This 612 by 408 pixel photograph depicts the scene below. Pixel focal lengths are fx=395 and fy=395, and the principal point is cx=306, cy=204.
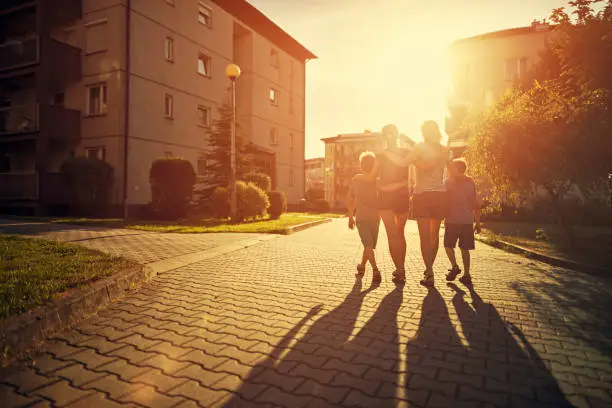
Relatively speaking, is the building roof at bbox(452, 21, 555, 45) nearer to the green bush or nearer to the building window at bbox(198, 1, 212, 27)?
the building window at bbox(198, 1, 212, 27)

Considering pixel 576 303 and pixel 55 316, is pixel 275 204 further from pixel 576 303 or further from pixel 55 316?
pixel 55 316

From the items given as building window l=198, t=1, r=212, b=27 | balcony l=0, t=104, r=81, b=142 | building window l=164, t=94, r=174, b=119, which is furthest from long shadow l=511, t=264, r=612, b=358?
building window l=198, t=1, r=212, b=27

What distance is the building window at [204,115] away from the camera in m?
23.7

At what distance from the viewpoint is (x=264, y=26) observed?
1134 inches

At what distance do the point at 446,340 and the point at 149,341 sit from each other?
2.41 m

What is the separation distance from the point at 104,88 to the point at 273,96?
547 inches

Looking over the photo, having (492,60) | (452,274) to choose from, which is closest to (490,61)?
(492,60)

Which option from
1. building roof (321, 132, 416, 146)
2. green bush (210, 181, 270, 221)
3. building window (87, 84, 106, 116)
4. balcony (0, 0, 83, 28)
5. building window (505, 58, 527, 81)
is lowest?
green bush (210, 181, 270, 221)

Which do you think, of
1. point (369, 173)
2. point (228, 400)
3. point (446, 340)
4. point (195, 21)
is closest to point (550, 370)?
point (446, 340)

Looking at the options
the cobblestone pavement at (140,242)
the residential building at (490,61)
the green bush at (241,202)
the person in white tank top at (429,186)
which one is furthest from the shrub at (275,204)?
the residential building at (490,61)

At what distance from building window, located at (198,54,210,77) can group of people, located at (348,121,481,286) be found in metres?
21.0

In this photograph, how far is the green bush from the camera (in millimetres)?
15648

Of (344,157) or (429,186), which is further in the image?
(344,157)

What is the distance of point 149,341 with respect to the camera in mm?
3160
